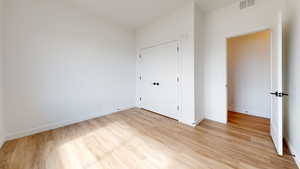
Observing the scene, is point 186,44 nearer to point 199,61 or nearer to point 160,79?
point 199,61

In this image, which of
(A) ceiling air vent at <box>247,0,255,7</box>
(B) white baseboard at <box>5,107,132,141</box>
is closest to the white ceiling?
(A) ceiling air vent at <box>247,0,255,7</box>

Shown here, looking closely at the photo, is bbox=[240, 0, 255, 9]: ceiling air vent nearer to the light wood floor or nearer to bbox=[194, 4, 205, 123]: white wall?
bbox=[194, 4, 205, 123]: white wall

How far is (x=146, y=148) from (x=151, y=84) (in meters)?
2.09

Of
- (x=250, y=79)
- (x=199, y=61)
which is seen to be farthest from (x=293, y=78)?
(x=250, y=79)

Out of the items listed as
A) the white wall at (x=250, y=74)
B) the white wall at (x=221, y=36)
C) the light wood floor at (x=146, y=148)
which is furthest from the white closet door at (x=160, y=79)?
the white wall at (x=250, y=74)

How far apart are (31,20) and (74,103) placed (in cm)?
186

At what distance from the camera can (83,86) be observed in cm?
285

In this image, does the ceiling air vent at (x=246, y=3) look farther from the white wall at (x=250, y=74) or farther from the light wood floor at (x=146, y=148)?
the light wood floor at (x=146, y=148)

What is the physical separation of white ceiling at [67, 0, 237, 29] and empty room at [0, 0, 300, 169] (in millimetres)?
24

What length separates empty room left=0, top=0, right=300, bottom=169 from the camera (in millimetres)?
1586

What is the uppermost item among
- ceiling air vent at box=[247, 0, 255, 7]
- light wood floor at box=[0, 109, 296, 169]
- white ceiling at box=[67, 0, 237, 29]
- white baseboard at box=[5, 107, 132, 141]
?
white ceiling at box=[67, 0, 237, 29]

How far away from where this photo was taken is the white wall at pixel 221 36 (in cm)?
220

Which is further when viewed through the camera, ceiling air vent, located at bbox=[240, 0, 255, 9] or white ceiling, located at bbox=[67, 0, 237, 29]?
white ceiling, located at bbox=[67, 0, 237, 29]

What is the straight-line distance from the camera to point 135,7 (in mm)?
2670
